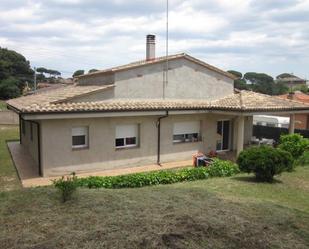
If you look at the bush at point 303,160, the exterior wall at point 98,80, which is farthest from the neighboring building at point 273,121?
the exterior wall at point 98,80

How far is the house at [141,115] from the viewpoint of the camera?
47.7ft

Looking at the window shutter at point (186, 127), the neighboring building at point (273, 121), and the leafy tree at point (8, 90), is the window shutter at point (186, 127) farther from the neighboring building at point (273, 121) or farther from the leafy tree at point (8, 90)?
the leafy tree at point (8, 90)

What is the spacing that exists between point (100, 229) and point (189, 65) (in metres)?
15.3

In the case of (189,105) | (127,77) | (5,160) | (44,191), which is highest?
(127,77)

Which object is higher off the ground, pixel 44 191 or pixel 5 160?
pixel 44 191

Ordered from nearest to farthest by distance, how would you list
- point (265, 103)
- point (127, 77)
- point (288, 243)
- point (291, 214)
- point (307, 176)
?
1. point (288, 243)
2. point (291, 214)
3. point (307, 176)
4. point (127, 77)
5. point (265, 103)

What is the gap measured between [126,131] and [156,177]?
4.77 meters

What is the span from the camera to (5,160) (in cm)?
1788

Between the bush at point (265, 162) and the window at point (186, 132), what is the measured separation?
6255mm

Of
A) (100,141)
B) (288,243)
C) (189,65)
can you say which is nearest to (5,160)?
(100,141)

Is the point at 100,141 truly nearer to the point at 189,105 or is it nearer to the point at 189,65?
the point at 189,105

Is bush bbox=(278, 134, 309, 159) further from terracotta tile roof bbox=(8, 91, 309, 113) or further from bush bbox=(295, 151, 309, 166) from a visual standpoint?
terracotta tile roof bbox=(8, 91, 309, 113)

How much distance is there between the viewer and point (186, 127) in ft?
61.9

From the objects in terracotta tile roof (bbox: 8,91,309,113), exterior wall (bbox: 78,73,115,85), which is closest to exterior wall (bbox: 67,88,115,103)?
terracotta tile roof (bbox: 8,91,309,113)
